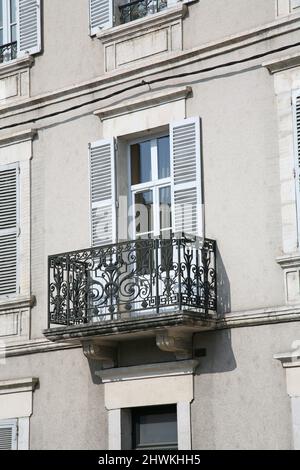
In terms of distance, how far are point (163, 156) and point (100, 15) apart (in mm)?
2200

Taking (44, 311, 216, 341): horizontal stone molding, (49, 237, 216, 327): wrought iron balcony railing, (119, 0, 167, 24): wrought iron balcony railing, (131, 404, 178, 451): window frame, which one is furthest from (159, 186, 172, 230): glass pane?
(119, 0, 167, 24): wrought iron balcony railing

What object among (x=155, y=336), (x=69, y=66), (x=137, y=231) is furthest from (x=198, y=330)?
(x=69, y=66)

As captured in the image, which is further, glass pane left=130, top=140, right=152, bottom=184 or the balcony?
glass pane left=130, top=140, right=152, bottom=184

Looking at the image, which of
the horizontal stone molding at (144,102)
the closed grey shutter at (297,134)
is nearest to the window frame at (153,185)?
the horizontal stone molding at (144,102)

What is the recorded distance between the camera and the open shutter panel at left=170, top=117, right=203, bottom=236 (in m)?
15.8

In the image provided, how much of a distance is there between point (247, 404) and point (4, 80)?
623 cm

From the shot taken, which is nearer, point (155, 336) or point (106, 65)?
point (155, 336)

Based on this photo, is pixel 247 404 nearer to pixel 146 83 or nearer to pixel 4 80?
pixel 146 83

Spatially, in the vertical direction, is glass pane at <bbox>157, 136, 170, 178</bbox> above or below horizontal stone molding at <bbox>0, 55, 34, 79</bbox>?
below

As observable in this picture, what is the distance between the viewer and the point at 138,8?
17.1 meters

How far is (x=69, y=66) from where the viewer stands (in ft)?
57.4

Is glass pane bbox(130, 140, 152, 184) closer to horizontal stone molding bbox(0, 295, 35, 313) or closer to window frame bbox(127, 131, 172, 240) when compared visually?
window frame bbox(127, 131, 172, 240)

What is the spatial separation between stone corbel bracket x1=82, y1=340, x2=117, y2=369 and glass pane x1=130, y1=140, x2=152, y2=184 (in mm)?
2203

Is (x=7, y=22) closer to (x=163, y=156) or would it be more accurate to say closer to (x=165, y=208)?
(x=163, y=156)
